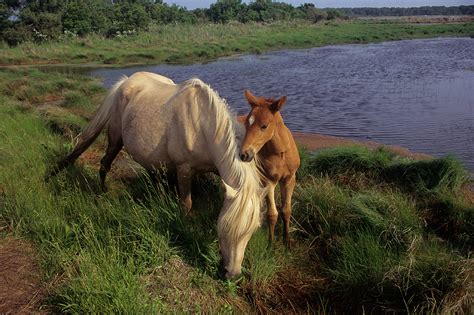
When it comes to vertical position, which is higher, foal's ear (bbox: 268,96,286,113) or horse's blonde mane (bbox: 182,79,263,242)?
foal's ear (bbox: 268,96,286,113)

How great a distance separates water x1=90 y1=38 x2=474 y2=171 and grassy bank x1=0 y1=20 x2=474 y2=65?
3012 mm

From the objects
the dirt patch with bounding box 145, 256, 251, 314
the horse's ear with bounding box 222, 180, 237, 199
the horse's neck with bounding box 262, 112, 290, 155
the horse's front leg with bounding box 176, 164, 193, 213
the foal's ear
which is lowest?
the dirt patch with bounding box 145, 256, 251, 314

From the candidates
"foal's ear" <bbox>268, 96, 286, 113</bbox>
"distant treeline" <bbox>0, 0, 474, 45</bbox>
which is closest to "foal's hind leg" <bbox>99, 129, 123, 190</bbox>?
"foal's ear" <bbox>268, 96, 286, 113</bbox>

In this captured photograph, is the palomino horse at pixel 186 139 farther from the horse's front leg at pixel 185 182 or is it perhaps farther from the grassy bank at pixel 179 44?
the grassy bank at pixel 179 44

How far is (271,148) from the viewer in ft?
13.5

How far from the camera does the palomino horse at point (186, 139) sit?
11.3ft

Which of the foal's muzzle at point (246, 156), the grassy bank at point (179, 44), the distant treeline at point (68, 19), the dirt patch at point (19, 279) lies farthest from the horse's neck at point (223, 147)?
the distant treeline at point (68, 19)

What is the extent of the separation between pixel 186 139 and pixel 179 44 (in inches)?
1084

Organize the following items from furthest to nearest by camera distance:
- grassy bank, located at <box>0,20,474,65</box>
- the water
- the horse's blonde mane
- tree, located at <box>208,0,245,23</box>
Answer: tree, located at <box>208,0,245,23</box>, grassy bank, located at <box>0,20,474,65</box>, the water, the horse's blonde mane

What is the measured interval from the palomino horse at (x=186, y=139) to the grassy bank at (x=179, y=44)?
2060 centimetres

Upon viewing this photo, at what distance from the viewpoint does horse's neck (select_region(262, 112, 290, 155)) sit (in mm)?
4086

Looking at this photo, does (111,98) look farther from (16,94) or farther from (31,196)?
(16,94)

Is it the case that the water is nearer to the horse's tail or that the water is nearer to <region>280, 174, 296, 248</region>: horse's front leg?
<region>280, 174, 296, 248</region>: horse's front leg

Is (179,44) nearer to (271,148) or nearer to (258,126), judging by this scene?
(271,148)
